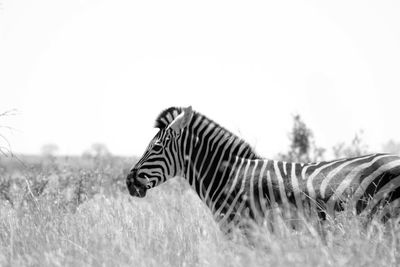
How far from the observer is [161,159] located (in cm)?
679

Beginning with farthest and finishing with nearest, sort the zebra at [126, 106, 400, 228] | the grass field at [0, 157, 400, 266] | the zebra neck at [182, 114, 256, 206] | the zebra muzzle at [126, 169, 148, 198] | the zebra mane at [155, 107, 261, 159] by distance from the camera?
the zebra muzzle at [126, 169, 148, 198] < the zebra mane at [155, 107, 261, 159] < the zebra neck at [182, 114, 256, 206] < the zebra at [126, 106, 400, 228] < the grass field at [0, 157, 400, 266]

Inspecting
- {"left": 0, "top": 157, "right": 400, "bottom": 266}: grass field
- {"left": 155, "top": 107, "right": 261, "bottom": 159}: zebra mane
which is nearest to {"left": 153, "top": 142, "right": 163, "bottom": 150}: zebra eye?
{"left": 155, "top": 107, "right": 261, "bottom": 159}: zebra mane

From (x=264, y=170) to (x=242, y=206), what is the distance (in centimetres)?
50

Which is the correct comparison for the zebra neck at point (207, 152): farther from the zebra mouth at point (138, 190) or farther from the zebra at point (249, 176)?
the zebra mouth at point (138, 190)

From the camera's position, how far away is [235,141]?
22.1 feet

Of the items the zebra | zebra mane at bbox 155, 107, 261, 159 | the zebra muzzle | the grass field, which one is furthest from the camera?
the zebra muzzle

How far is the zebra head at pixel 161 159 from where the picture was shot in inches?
267

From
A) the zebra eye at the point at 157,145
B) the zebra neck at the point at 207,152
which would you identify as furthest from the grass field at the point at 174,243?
the zebra eye at the point at 157,145

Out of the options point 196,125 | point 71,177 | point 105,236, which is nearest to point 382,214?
point 196,125

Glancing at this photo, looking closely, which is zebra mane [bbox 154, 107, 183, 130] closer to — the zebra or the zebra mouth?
the zebra

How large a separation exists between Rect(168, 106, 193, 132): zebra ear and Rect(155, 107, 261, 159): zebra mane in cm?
12

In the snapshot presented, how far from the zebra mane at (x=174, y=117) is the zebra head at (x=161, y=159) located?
0.06ft

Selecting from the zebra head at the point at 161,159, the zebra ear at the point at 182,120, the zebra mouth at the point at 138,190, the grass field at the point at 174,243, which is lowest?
the grass field at the point at 174,243

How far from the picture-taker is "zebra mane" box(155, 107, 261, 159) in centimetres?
673
